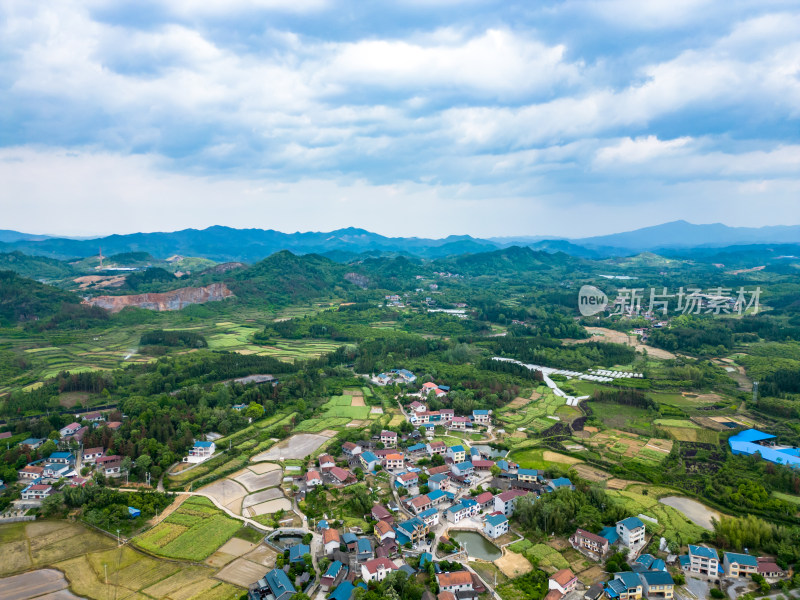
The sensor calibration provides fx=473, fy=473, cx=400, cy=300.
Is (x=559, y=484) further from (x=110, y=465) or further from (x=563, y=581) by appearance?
(x=110, y=465)

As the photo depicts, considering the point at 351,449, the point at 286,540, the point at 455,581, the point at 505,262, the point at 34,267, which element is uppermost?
the point at 505,262

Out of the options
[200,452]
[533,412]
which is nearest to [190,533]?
[200,452]

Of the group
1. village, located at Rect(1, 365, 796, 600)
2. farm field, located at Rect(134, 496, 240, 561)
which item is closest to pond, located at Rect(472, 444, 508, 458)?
village, located at Rect(1, 365, 796, 600)

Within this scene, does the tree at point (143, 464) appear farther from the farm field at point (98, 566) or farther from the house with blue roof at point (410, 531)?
the house with blue roof at point (410, 531)

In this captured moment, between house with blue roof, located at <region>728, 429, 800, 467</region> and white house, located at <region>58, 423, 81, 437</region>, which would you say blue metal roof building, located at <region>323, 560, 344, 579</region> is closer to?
white house, located at <region>58, 423, 81, 437</region>

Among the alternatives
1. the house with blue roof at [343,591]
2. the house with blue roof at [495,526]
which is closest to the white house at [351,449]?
the house with blue roof at [495,526]

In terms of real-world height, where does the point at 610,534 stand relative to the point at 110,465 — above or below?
above

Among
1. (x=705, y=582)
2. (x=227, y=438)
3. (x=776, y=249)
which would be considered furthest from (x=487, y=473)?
(x=776, y=249)
